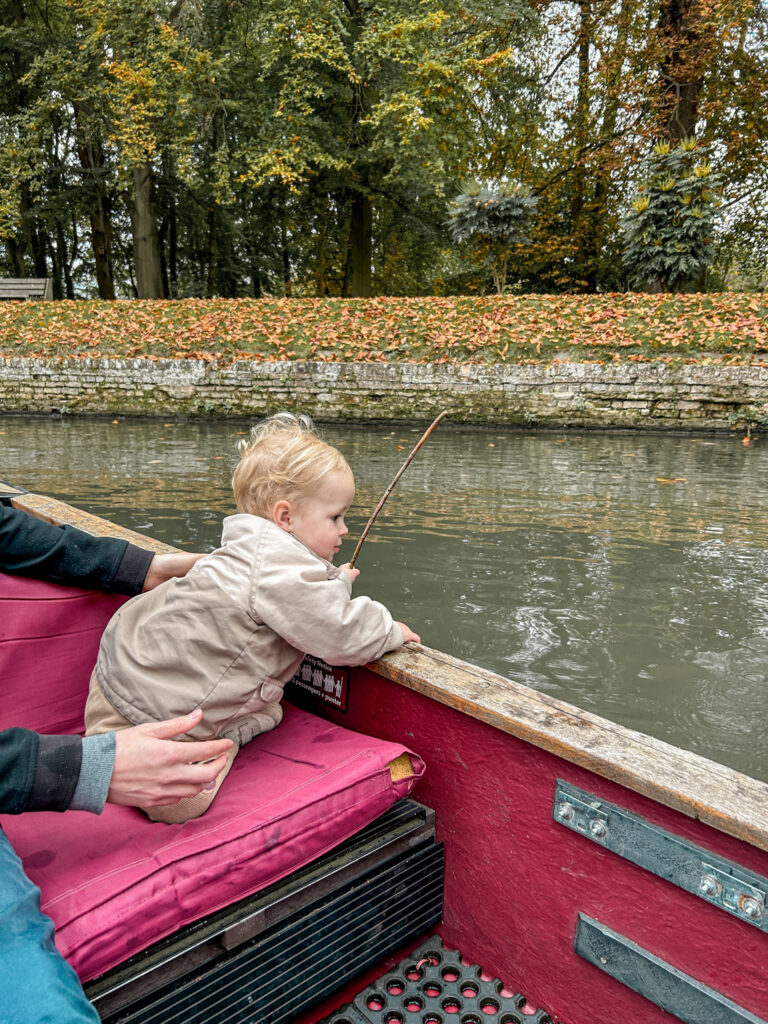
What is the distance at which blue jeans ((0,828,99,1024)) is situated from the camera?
964 mm

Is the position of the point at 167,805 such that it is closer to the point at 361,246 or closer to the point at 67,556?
the point at 67,556

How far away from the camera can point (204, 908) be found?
4.31 feet

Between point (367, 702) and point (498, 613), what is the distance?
2493mm

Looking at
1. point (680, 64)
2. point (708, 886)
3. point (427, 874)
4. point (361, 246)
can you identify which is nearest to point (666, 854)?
point (708, 886)

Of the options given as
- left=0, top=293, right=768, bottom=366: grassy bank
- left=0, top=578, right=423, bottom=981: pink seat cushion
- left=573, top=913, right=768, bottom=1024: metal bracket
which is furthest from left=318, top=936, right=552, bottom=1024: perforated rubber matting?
left=0, top=293, right=768, bottom=366: grassy bank

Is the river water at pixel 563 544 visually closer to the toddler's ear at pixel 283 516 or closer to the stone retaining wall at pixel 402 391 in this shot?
the stone retaining wall at pixel 402 391

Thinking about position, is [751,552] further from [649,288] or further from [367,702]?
[649,288]

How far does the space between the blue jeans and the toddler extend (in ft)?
1.12

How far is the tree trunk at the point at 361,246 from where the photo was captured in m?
19.3

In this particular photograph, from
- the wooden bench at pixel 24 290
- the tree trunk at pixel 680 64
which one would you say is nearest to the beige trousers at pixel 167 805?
the wooden bench at pixel 24 290

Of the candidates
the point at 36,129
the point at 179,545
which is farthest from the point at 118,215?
the point at 179,545

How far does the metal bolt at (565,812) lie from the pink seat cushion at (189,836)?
35 centimetres

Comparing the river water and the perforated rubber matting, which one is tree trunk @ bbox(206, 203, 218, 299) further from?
the perforated rubber matting

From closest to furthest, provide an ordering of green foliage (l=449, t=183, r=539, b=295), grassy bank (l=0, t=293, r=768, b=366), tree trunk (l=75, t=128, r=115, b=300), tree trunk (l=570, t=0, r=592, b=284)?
grassy bank (l=0, t=293, r=768, b=366) < green foliage (l=449, t=183, r=539, b=295) < tree trunk (l=570, t=0, r=592, b=284) < tree trunk (l=75, t=128, r=115, b=300)
